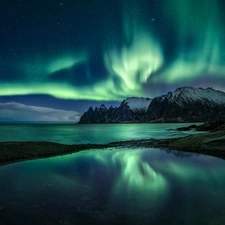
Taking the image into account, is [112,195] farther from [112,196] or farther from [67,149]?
[67,149]

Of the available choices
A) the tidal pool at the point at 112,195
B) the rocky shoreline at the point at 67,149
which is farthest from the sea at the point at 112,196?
the rocky shoreline at the point at 67,149

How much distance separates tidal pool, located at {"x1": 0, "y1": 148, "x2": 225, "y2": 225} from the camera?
29.1 ft

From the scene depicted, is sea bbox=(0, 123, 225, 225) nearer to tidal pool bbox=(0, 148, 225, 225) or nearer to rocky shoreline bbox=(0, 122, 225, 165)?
tidal pool bbox=(0, 148, 225, 225)

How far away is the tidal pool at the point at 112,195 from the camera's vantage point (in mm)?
8875

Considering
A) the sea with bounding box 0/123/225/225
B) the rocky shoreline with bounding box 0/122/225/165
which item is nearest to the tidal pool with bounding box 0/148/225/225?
the sea with bounding box 0/123/225/225

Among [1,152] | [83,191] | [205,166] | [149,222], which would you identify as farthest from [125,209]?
[1,152]

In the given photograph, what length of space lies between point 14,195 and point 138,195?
766 centimetres

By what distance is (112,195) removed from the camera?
1166 cm

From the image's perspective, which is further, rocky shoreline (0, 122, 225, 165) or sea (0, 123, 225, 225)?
rocky shoreline (0, 122, 225, 165)

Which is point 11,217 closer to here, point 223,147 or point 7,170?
point 7,170

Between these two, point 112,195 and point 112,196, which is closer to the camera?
point 112,196

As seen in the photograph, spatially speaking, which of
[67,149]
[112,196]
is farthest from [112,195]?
[67,149]

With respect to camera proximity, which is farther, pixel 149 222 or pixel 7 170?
pixel 7 170

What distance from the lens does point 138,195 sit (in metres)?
11.6
